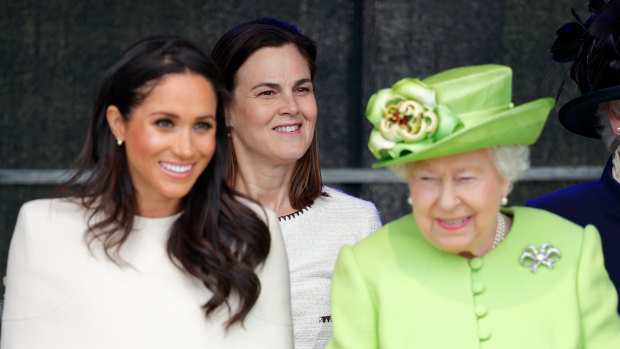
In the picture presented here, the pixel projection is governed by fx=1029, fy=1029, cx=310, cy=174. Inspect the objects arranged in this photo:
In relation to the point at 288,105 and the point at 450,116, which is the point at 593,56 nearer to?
the point at 450,116

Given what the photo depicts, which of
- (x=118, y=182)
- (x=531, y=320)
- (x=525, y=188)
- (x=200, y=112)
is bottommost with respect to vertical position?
(x=525, y=188)

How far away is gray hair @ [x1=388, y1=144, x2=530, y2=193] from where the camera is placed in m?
2.97

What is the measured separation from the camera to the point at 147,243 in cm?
322

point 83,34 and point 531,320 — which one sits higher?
point 83,34

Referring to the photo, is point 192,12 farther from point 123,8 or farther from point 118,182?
point 118,182

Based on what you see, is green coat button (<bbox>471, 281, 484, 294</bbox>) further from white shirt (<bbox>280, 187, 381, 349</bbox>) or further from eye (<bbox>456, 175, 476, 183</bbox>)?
white shirt (<bbox>280, 187, 381, 349</bbox>)

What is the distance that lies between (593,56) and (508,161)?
0.77 meters

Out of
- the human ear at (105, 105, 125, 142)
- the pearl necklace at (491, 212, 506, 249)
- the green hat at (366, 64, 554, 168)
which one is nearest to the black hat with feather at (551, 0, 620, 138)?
the green hat at (366, 64, 554, 168)

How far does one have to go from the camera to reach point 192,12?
566cm

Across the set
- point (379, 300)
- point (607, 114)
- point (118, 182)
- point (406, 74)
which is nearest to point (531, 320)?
point (379, 300)

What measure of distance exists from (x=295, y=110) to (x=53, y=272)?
4.14ft

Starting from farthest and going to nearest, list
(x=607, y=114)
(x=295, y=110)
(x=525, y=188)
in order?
(x=525, y=188)
(x=295, y=110)
(x=607, y=114)

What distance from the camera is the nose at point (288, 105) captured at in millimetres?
3996

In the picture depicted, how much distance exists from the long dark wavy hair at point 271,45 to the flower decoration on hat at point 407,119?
3.71ft
